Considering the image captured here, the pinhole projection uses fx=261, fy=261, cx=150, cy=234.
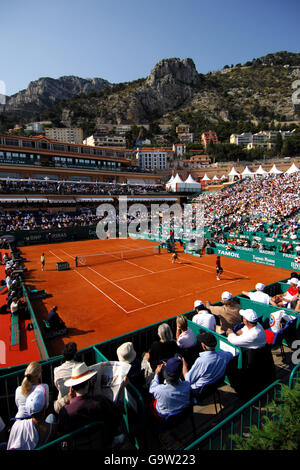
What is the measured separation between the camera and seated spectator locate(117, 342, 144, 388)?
4645mm

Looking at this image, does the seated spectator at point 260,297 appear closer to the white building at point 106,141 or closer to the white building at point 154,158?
the white building at point 154,158

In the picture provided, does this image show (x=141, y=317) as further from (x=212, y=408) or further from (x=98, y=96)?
(x=98, y=96)

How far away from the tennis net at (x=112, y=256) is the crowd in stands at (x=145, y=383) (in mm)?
18749

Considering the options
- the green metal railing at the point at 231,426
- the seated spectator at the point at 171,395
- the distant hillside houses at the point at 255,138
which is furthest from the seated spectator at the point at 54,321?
the distant hillside houses at the point at 255,138

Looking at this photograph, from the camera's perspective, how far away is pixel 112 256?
1086 inches

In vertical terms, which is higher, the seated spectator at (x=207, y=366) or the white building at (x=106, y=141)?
the white building at (x=106, y=141)

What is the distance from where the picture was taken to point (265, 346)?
5625 mm

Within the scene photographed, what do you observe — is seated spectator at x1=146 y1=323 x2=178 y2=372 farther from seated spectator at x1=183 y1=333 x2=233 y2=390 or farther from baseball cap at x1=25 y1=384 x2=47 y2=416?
baseball cap at x1=25 y1=384 x2=47 y2=416

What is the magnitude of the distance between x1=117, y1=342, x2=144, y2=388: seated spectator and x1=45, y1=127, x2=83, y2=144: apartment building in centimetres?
15110

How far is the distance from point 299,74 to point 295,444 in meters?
246

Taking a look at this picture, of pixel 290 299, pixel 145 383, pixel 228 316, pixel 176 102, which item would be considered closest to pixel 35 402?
pixel 145 383

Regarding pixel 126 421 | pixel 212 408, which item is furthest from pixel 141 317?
pixel 126 421

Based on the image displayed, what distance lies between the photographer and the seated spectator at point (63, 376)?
4.15 m

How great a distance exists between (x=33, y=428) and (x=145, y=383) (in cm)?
239
